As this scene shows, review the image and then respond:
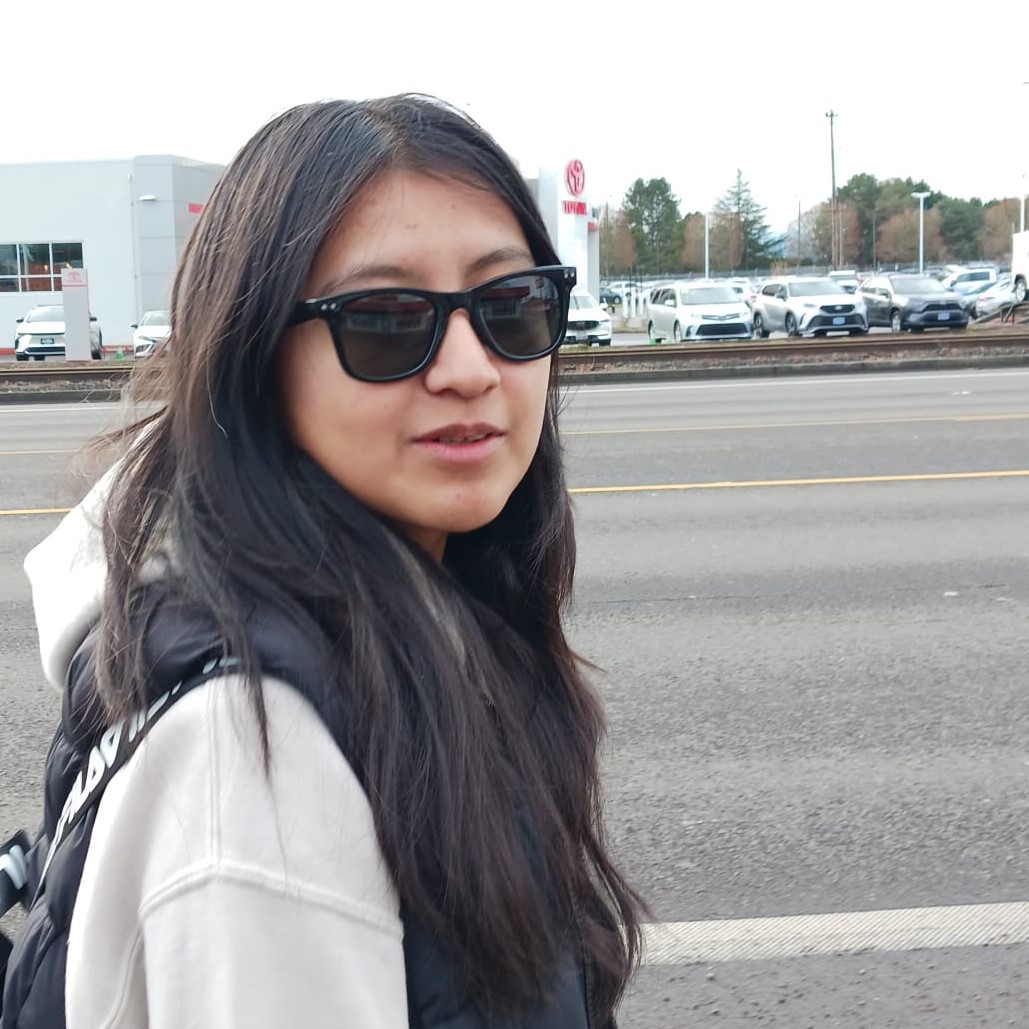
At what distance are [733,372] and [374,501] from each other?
19.6 metres

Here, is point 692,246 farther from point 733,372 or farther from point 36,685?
point 36,685

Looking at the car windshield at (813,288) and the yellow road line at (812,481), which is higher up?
the car windshield at (813,288)

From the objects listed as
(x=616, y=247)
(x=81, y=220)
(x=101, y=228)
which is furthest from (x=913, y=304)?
(x=616, y=247)

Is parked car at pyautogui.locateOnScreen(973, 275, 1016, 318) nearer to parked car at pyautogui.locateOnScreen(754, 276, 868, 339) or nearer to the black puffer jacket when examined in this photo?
parked car at pyautogui.locateOnScreen(754, 276, 868, 339)

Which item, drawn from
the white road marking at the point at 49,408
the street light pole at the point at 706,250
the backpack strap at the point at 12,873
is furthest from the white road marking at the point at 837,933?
the street light pole at the point at 706,250

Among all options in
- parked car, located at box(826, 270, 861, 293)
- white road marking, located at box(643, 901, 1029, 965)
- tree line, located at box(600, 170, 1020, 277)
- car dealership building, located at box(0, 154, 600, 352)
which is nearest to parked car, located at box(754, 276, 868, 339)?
parked car, located at box(826, 270, 861, 293)

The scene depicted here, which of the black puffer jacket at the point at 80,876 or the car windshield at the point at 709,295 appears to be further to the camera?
the car windshield at the point at 709,295

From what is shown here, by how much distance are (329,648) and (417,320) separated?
36 centimetres

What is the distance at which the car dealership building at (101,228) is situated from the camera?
122 feet

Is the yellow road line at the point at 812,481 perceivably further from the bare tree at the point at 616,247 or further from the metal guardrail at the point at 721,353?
the bare tree at the point at 616,247

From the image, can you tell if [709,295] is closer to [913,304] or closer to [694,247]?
[913,304]

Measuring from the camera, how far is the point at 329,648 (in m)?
1.11

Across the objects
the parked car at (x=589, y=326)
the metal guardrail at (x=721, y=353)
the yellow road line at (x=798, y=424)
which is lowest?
the yellow road line at (x=798, y=424)

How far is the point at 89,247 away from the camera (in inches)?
1511
